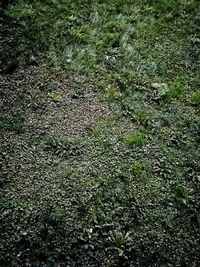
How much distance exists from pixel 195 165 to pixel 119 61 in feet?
8.59

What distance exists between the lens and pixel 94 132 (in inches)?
229

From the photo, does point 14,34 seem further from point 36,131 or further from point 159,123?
point 159,123

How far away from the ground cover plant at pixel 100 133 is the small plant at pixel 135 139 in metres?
0.02

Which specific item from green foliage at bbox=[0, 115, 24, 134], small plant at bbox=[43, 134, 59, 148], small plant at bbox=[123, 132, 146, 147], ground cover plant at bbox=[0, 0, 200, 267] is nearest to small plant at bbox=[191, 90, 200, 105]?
ground cover plant at bbox=[0, 0, 200, 267]

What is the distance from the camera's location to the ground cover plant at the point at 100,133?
4.68 meters

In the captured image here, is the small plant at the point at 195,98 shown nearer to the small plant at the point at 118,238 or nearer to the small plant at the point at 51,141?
the small plant at the point at 51,141

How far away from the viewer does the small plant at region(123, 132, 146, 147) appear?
5746 millimetres

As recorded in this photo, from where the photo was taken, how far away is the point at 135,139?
5.79 m

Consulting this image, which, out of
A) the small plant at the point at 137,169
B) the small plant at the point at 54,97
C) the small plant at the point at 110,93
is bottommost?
the small plant at the point at 137,169

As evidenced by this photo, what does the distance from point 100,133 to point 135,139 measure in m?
0.57

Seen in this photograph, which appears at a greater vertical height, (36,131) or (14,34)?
(14,34)

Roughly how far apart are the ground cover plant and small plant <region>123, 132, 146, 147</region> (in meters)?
0.02

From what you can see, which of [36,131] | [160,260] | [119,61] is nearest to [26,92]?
[36,131]

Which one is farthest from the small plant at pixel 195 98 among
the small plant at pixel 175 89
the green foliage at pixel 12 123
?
the green foliage at pixel 12 123
